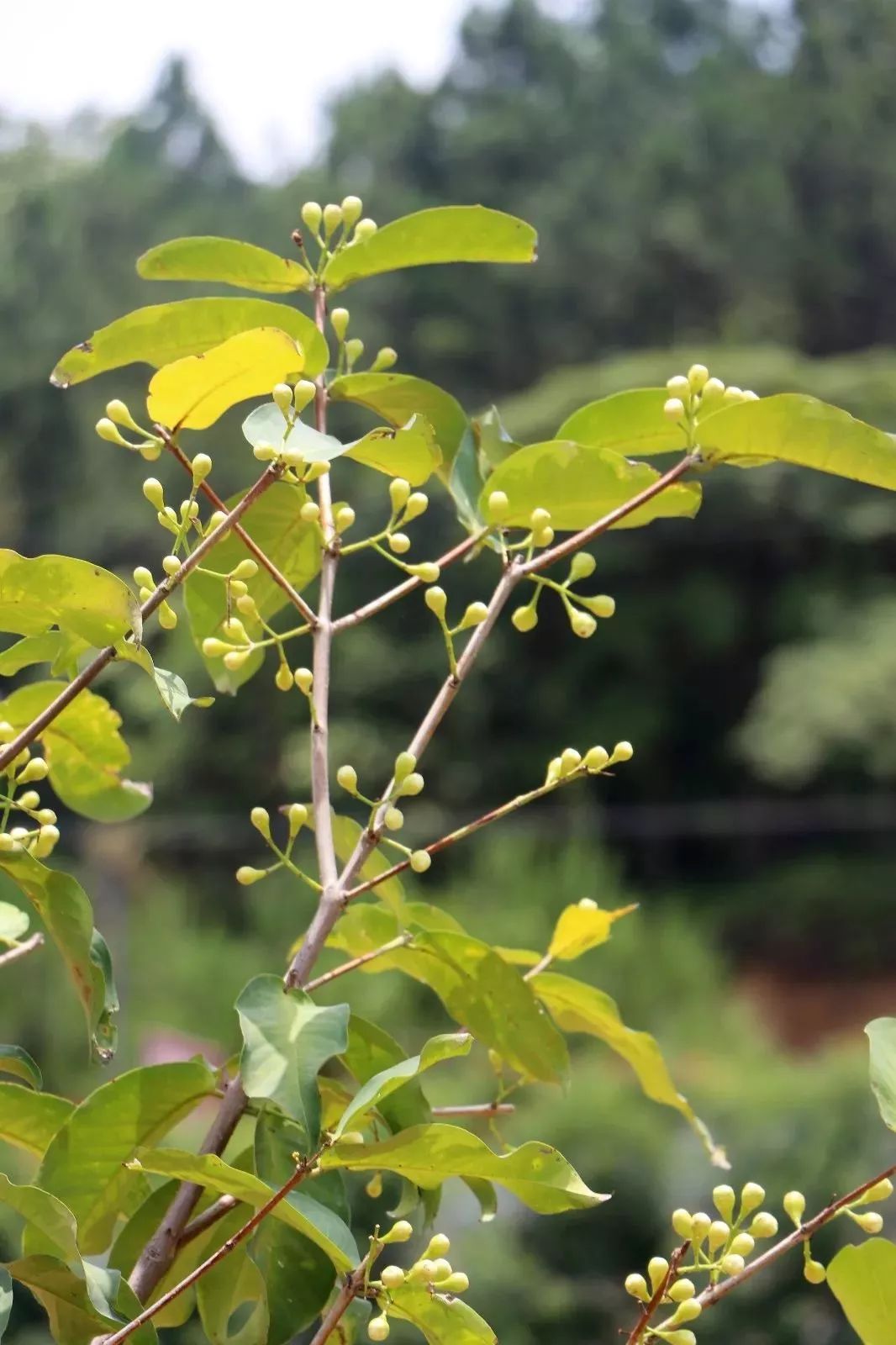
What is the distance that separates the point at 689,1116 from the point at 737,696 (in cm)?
379

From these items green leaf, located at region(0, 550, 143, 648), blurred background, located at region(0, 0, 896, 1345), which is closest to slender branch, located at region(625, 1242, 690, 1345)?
green leaf, located at region(0, 550, 143, 648)

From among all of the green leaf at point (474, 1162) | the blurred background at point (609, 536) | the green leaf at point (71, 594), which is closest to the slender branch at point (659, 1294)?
the green leaf at point (474, 1162)

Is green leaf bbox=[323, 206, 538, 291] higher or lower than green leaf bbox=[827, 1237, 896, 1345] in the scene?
higher

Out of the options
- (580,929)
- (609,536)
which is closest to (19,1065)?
(580,929)

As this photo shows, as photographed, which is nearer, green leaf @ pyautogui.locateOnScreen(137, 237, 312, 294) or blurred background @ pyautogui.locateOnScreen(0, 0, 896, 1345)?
green leaf @ pyautogui.locateOnScreen(137, 237, 312, 294)

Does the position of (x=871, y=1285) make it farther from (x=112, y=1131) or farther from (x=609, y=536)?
(x=609, y=536)

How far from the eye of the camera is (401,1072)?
0.17 m

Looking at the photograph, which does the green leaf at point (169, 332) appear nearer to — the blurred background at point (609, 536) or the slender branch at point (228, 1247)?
the slender branch at point (228, 1247)

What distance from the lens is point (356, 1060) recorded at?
0.23 metres

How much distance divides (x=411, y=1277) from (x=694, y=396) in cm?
14

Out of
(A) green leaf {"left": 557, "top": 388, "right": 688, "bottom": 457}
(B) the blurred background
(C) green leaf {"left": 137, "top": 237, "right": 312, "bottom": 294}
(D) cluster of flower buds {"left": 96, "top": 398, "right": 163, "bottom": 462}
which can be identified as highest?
(C) green leaf {"left": 137, "top": 237, "right": 312, "bottom": 294}

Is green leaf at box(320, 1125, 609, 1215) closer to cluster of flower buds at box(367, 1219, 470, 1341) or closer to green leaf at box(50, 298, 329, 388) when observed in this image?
cluster of flower buds at box(367, 1219, 470, 1341)

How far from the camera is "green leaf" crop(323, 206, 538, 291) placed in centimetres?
25

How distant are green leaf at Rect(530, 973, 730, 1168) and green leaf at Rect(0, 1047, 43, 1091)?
3.6 inches
